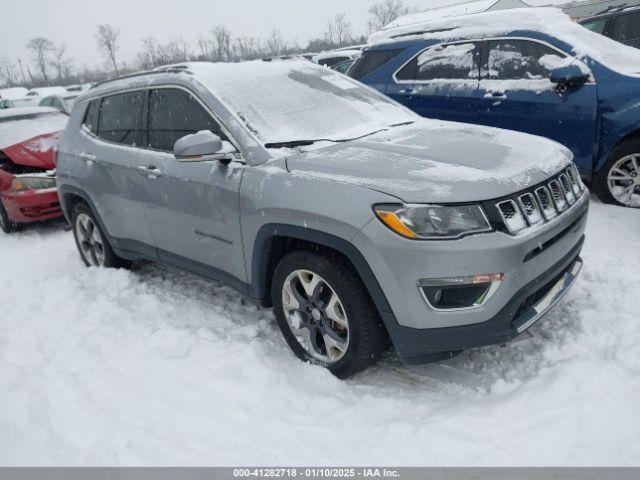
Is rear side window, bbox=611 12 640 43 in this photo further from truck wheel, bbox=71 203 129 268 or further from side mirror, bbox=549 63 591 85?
truck wheel, bbox=71 203 129 268

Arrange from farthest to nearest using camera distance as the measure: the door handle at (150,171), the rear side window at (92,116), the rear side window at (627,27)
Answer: the rear side window at (627,27) → the rear side window at (92,116) → the door handle at (150,171)

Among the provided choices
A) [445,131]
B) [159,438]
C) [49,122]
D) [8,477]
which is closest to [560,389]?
[445,131]

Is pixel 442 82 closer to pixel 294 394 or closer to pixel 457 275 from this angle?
pixel 457 275

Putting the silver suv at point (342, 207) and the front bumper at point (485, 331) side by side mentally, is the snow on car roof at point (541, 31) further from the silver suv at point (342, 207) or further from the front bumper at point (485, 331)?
the front bumper at point (485, 331)

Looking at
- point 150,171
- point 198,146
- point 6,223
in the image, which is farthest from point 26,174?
point 198,146

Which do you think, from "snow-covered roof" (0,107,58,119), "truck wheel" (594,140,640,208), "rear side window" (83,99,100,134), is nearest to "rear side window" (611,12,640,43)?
"truck wheel" (594,140,640,208)

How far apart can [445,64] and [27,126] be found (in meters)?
6.21

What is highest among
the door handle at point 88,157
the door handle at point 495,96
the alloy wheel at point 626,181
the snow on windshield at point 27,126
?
the door handle at point 495,96

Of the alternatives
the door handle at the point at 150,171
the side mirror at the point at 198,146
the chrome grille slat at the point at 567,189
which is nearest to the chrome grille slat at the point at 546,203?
the chrome grille slat at the point at 567,189

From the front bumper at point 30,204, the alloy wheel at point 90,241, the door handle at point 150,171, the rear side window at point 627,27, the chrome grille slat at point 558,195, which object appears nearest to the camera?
the chrome grille slat at point 558,195

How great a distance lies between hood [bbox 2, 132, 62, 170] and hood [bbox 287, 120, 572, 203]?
209 inches

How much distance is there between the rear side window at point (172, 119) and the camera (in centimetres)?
328

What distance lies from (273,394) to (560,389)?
4.92ft

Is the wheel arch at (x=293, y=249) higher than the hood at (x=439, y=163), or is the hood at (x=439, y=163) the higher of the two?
the hood at (x=439, y=163)
